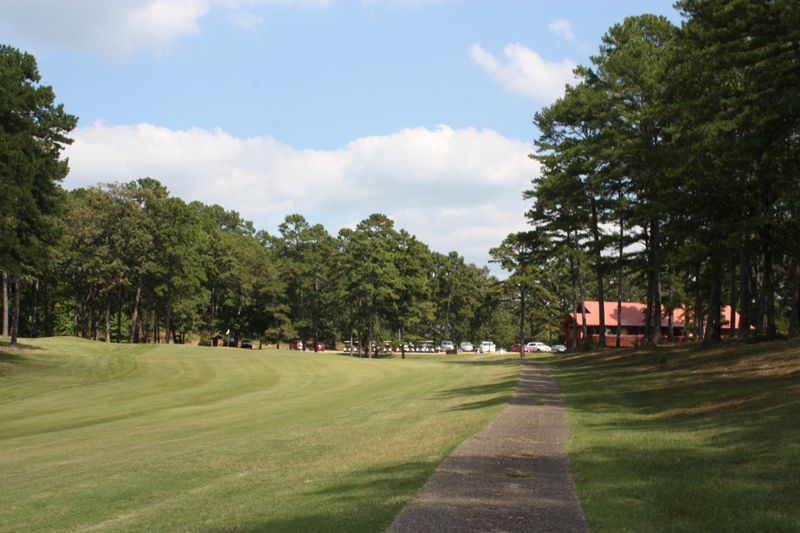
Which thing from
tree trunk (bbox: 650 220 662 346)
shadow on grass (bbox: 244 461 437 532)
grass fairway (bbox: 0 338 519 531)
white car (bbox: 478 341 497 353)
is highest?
tree trunk (bbox: 650 220 662 346)

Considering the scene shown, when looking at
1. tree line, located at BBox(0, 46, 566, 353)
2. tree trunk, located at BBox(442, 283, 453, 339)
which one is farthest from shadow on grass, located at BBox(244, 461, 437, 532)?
tree trunk, located at BBox(442, 283, 453, 339)

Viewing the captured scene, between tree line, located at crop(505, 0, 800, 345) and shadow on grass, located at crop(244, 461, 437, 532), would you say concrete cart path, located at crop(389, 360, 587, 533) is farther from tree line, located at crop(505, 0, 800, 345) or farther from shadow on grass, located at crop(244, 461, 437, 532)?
tree line, located at crop(505, 0, 800, 345)

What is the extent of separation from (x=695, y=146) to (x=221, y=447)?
19766 mm

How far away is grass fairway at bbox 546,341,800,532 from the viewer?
750 centimetres

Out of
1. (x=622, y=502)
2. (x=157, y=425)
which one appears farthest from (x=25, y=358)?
(x=622, y=502)

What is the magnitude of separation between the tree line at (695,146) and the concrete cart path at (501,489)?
546 inches

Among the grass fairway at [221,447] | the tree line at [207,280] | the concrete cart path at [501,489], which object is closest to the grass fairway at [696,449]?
the concrete cart path at [501,489]

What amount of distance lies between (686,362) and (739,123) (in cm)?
1092

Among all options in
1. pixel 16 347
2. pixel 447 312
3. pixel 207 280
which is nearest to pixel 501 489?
pixel 16 347

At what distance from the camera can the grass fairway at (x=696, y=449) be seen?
24.6 feet

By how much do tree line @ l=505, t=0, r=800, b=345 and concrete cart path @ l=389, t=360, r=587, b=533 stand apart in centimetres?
1387

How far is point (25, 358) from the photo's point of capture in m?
41.5

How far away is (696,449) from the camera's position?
1149cm

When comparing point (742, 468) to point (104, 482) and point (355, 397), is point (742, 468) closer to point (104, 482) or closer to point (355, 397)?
point (104, 482)
